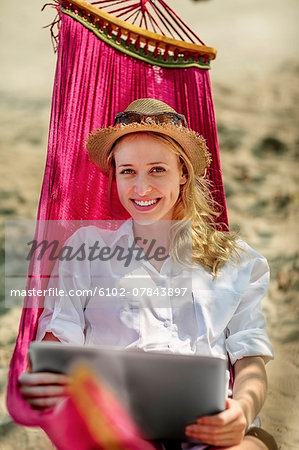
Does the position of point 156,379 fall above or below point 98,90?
below

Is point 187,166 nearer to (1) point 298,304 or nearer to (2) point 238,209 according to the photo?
(1) point 298,304

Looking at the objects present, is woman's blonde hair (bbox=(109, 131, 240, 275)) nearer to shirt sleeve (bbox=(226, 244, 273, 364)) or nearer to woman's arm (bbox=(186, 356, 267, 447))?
shirt sleeve (bbox=(226, 244, 273, 364))

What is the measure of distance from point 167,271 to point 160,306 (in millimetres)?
99

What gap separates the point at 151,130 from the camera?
1349 mm

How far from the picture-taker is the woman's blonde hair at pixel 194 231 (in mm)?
1372

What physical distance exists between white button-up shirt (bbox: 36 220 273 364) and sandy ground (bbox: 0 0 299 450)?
1.93 ft

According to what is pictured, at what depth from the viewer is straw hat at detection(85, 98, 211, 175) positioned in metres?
1.34

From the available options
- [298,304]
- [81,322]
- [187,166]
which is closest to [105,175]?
[187,166]

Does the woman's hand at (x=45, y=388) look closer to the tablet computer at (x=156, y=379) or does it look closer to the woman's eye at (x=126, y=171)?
the tablet computer at (x=156, y=379)

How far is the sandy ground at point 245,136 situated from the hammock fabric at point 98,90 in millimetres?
720

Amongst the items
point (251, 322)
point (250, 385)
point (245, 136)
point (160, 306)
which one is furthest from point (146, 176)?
point (245, 136)

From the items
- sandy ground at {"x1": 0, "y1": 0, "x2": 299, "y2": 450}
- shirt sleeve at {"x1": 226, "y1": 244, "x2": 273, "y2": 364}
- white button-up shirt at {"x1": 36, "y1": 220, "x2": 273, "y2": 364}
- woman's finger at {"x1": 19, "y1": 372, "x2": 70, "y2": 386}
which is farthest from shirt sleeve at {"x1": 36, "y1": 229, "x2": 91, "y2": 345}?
sandy ground at {"x1": 0, "y1": 0, "x2": 299, "y2": 450}

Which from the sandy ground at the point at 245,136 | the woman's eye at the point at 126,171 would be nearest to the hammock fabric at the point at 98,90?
the woman's eye at the point at 126,171

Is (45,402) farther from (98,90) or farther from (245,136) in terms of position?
(245,136)
